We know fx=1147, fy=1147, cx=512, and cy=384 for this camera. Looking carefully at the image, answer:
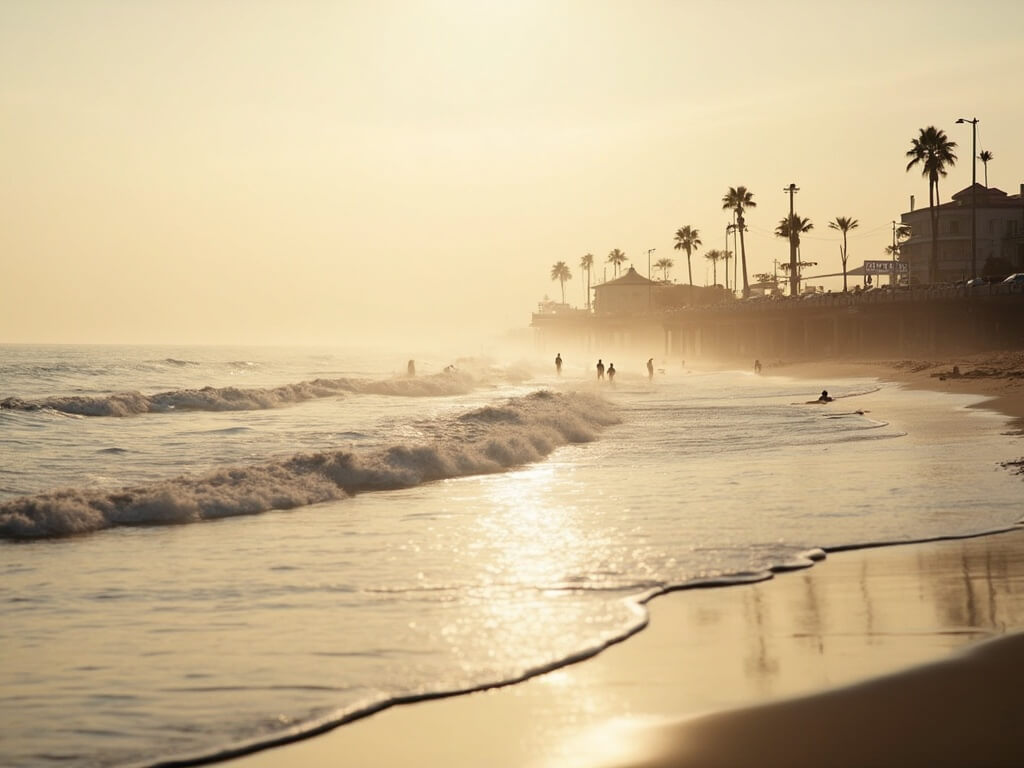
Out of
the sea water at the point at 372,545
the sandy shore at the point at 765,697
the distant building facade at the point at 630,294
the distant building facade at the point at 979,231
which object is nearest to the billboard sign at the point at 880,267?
the distant building facade at the point at 979,231

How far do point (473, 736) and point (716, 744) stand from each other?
1.32 metres

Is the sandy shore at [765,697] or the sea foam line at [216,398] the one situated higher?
the sea foam line at [216,398]

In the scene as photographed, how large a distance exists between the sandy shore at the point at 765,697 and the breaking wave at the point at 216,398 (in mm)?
34159

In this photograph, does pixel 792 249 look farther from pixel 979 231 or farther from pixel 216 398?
pixel 216 398

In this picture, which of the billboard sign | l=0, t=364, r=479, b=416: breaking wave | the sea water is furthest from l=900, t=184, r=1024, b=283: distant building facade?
the sea water

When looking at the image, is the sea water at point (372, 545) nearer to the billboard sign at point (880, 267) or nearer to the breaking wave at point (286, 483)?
the breaking wave at point (286, 483)

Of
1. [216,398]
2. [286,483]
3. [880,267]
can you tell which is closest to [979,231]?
[880,267]

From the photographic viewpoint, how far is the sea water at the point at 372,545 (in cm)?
726

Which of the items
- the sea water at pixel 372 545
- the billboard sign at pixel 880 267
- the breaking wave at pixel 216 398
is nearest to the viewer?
the sea water at pixel 372 545

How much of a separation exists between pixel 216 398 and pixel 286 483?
94.4 feet

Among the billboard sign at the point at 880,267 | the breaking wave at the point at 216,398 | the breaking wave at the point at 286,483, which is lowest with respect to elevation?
the breaking wave at the point at 286,483

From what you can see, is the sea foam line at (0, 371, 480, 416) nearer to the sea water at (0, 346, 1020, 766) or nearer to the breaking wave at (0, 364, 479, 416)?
the breaking wave at (0, 364, 479, 416)

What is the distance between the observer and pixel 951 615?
336 inches

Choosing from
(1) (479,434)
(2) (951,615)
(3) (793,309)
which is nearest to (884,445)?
(1) (479,434)
